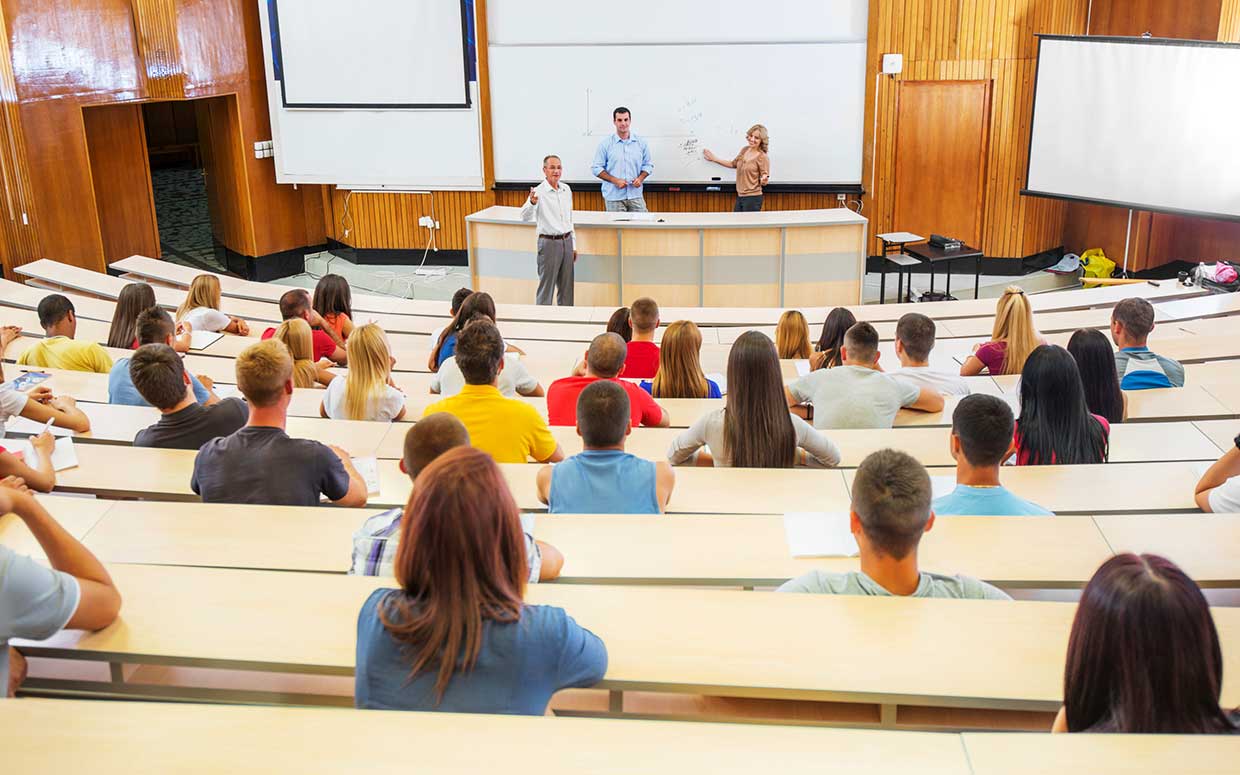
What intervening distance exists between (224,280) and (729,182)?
15.6ft

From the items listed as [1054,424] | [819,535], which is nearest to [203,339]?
[819,535]

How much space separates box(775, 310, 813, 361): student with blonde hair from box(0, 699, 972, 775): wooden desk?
4.08 meters

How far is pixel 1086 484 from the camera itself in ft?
11.4

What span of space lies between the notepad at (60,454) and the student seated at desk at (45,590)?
1490 mm

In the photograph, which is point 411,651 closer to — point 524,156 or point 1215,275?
point 1215,275

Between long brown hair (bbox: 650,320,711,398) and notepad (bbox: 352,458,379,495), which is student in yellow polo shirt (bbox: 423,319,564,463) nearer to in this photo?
notepad (bbox: 352,458,379,495)

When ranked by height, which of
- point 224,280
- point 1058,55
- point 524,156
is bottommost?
point 224,280

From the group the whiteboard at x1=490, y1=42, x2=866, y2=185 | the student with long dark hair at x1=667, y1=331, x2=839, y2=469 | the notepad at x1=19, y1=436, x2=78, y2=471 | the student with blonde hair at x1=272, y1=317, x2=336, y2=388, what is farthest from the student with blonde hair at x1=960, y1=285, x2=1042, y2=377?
the whiteboard at x1=490, y1=42, x2=866, y2=185

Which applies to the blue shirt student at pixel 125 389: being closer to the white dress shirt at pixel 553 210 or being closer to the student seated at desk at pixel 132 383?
the student seated at desk at pixel 132 383

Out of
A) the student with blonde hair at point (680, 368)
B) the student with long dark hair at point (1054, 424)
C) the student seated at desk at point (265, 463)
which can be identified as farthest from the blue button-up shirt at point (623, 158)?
the student seated at desk at point (265, 463)

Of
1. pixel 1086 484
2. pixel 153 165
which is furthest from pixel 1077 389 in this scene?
pixel 153 165

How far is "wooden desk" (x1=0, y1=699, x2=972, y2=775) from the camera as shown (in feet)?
5.73

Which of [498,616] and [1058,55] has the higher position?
[1058,55]

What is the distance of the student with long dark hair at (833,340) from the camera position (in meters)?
5.29
